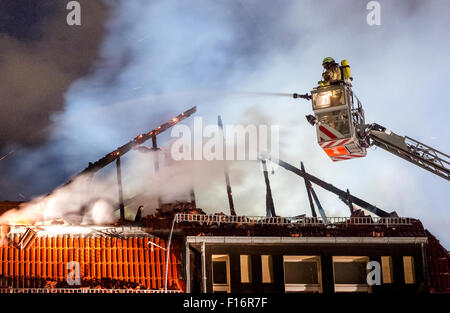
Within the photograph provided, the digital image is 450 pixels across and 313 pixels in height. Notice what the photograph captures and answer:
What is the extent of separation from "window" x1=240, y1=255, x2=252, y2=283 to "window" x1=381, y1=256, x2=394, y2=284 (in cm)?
713

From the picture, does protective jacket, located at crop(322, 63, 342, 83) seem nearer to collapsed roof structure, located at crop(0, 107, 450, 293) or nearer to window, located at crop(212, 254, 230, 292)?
collapsed roof structure, located at crop(0, 107, 450, 293)

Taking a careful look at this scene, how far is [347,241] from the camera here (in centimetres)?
2961

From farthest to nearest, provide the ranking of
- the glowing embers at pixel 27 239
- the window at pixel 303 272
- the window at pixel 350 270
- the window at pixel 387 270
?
the window at pixel 350 270 < the window at pixel 387 270 < the window at pixel 303 272 < the glowing embers at pixel 27 239

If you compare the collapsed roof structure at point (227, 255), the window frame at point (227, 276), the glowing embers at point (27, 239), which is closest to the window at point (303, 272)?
the collapsed roof structure at point (227, 255)

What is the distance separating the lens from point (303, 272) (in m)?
29.8

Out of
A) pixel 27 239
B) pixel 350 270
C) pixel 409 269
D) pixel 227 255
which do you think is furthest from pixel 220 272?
pixel 409 269

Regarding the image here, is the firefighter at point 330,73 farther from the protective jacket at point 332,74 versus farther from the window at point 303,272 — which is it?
the window at point 303,272

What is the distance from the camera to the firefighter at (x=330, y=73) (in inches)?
898

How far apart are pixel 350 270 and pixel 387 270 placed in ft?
6.29

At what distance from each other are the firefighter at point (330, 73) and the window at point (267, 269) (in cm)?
1042

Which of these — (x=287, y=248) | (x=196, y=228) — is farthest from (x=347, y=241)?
(x=196, y=228)

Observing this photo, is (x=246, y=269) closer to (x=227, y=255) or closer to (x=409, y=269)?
(x=227, y=255)

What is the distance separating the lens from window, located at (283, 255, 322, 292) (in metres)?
29.3
